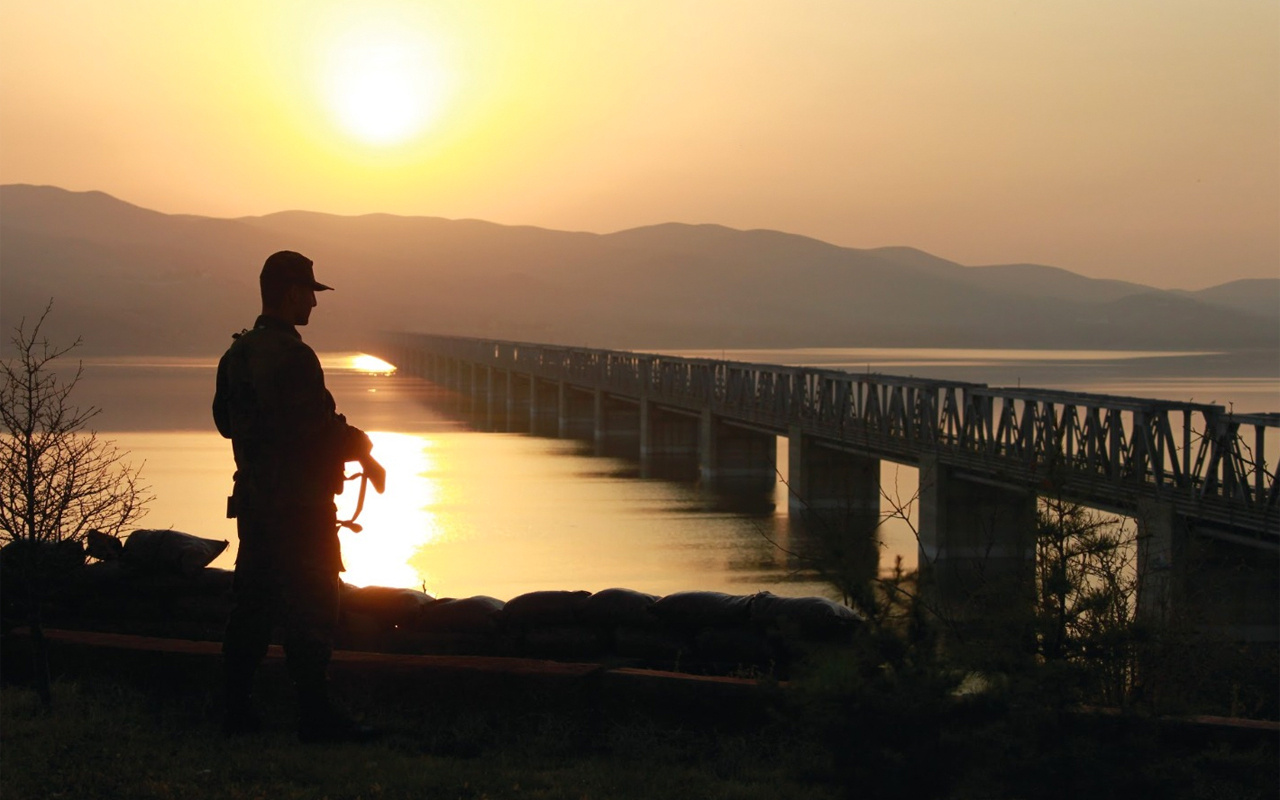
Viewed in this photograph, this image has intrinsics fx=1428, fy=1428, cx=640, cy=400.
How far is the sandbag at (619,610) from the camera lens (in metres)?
8.66

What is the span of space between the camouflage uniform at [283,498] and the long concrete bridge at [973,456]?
2.74 metres

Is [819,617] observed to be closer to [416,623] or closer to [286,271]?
[416,623]

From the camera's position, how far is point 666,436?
5412cm

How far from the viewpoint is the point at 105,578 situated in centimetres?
996

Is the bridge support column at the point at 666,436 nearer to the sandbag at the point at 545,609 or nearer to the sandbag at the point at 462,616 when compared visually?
the sandbag at the point at 462,616

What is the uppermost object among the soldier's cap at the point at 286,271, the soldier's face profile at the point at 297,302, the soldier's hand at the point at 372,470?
the soldier's cap at the point at 286,271

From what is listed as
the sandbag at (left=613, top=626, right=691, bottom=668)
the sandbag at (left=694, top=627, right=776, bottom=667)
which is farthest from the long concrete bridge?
the sandbag at (left=613, top=626, right=691, bottom=668)

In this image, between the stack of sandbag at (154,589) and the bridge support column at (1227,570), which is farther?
the bridge support column at (1227,570)

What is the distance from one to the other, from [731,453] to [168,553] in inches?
1467

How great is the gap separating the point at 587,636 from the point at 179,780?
2.83 meters

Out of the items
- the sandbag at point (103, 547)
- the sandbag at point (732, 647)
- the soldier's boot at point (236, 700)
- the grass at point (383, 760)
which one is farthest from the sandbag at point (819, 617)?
the sandbag at point (103, 547)

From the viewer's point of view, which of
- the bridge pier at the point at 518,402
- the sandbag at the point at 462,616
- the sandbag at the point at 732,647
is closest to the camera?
the sandbag at the point at 732,647

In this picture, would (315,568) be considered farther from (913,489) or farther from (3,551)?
(913,489)

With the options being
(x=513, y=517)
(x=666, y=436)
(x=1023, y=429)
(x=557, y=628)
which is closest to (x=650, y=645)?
(x=557, y=628)
